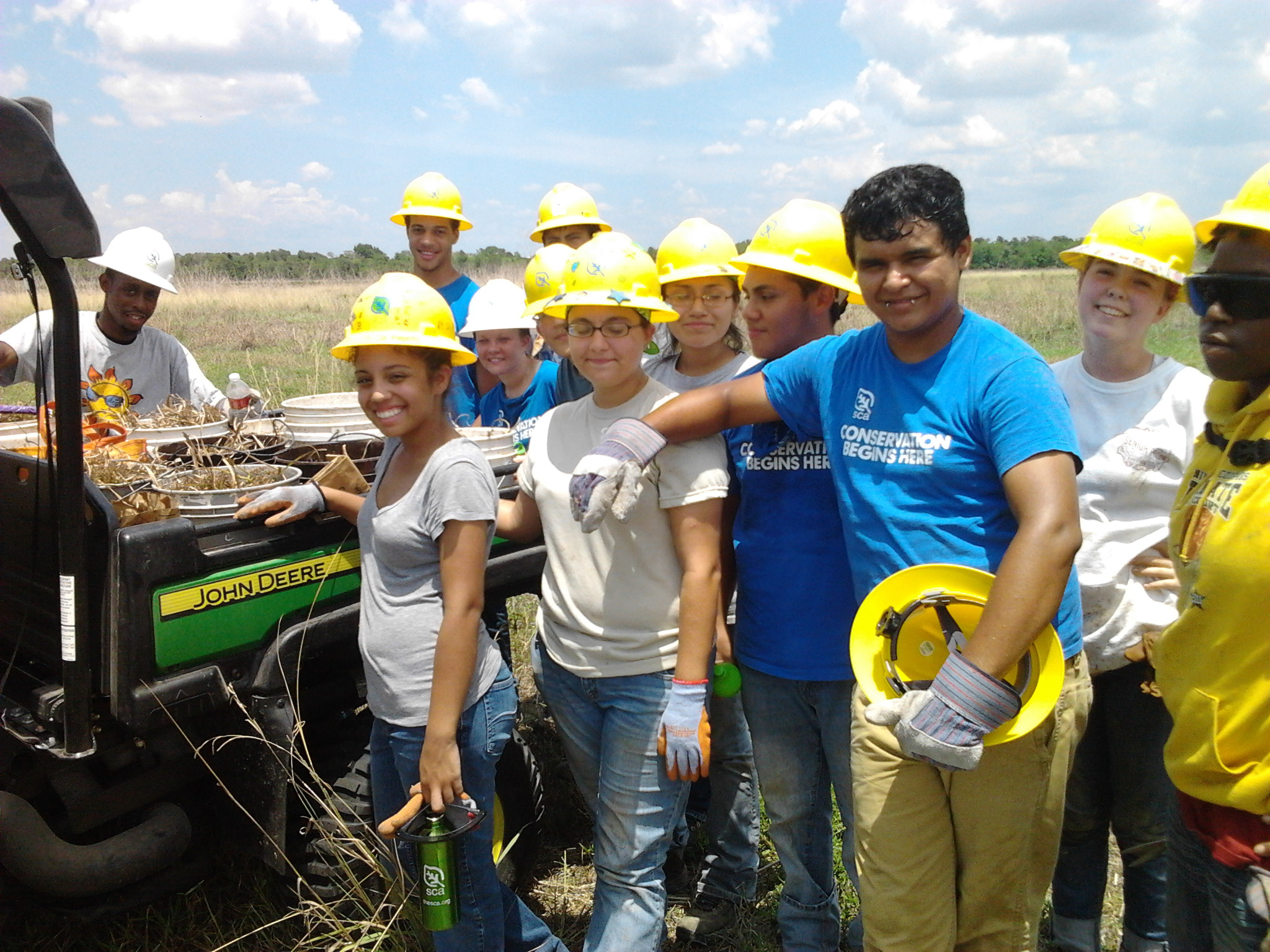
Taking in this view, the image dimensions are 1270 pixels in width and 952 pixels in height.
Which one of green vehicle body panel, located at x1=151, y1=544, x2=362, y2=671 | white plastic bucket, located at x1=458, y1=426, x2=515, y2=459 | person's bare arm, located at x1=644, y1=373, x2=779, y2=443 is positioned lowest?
green vehicle body panel, located at x1=151, y1=544, x2=362, y2=671

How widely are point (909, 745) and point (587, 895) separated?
1967 millimetres

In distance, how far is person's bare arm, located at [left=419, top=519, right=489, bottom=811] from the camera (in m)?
2.37

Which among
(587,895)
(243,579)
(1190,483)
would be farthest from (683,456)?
(587,895)

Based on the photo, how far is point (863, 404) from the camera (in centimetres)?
225

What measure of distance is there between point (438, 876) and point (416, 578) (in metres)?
0.73

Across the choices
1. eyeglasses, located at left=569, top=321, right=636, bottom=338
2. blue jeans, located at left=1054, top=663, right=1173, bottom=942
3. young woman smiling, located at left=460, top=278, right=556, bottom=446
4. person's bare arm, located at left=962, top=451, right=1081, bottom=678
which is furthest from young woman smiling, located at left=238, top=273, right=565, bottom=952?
blue jeans, located at left=1054, top=663, right=1173, bottom=942

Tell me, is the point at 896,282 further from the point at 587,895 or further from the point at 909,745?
the point at 587,895

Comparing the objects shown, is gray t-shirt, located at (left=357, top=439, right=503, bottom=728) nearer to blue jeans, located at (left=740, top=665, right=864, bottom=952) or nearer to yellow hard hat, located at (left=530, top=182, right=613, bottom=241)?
blue jeans, located at (left=740, top=665, right=864, bottom=952)

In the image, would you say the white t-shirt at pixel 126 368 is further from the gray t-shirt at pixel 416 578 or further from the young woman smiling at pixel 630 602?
the young woman smiling at pixel 630 602

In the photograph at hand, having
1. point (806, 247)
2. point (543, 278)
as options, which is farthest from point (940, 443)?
point (543, 278)

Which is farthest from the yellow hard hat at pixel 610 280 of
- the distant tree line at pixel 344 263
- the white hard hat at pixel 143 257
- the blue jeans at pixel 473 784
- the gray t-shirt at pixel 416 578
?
the distant tree line at pixel 344 263

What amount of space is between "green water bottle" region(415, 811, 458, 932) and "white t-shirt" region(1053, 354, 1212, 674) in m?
1.75

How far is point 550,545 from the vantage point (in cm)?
262

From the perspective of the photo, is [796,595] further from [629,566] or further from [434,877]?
[434,877]
